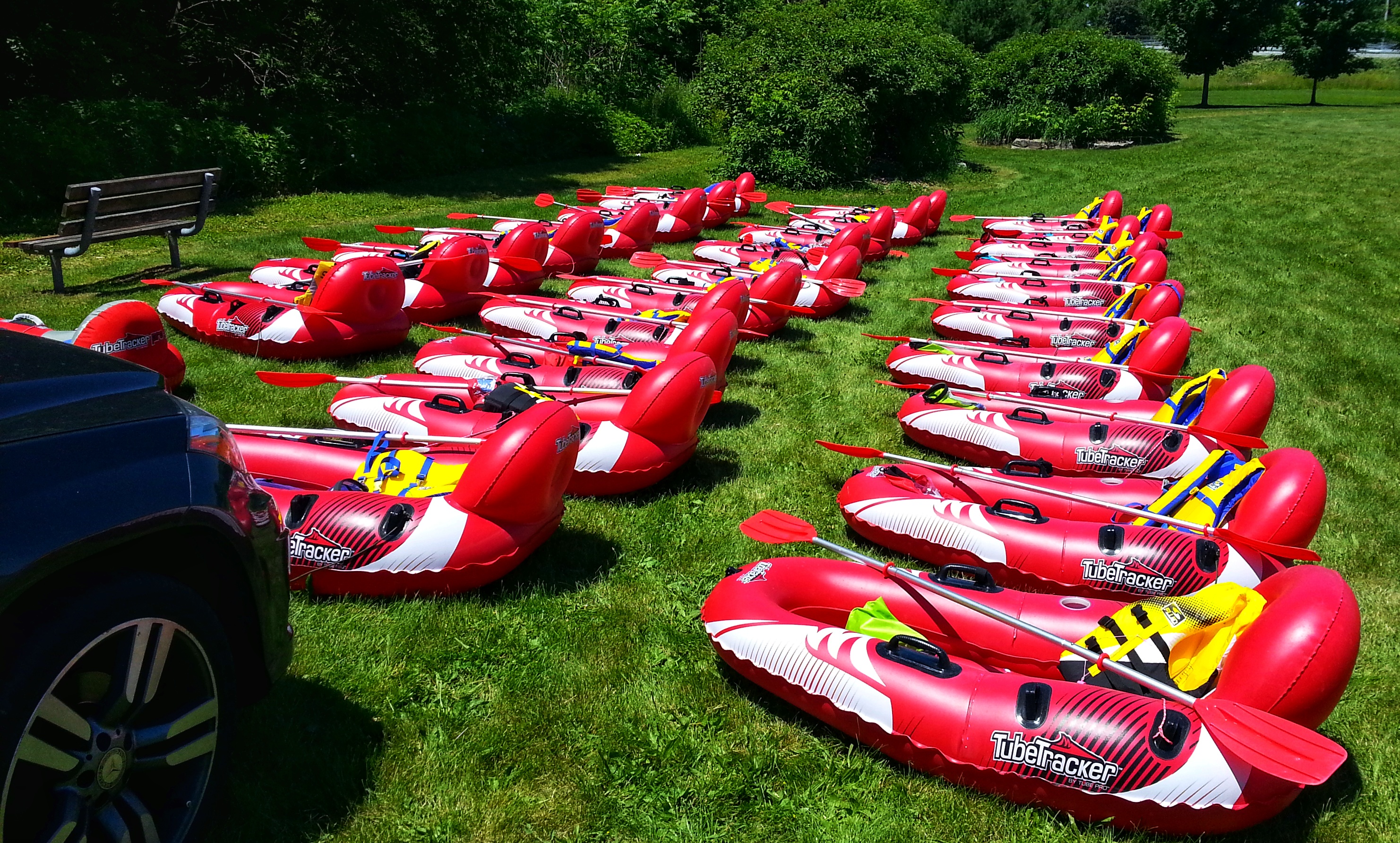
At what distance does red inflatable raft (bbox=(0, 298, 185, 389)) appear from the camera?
667cm

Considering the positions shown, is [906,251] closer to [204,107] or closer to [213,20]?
[204,107]

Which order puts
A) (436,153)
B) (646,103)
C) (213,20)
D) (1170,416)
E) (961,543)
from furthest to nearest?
1. (646,103)
2. (436,153)
3. (213,20)
4. (1170,416)
5. (961,543)

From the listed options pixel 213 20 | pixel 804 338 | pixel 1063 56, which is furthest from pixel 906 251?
pixel 1063 56

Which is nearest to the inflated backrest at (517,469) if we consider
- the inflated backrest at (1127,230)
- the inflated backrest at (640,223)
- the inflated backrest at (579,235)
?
the inflated backrest at (579,235)

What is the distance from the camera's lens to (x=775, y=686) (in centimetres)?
409

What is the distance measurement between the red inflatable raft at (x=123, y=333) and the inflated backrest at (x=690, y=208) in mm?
8254

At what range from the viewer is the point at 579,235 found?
37.7 feet

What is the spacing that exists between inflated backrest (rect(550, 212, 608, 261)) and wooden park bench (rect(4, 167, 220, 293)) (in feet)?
14.1

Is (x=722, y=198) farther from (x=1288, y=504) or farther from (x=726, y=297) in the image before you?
(x=1288, y=504)

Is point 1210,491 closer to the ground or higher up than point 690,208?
closer to the ground

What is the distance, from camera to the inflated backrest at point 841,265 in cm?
1095

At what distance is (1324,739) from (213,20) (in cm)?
1952

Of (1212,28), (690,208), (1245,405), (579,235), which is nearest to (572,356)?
(579,235)

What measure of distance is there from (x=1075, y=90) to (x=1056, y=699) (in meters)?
27.5
